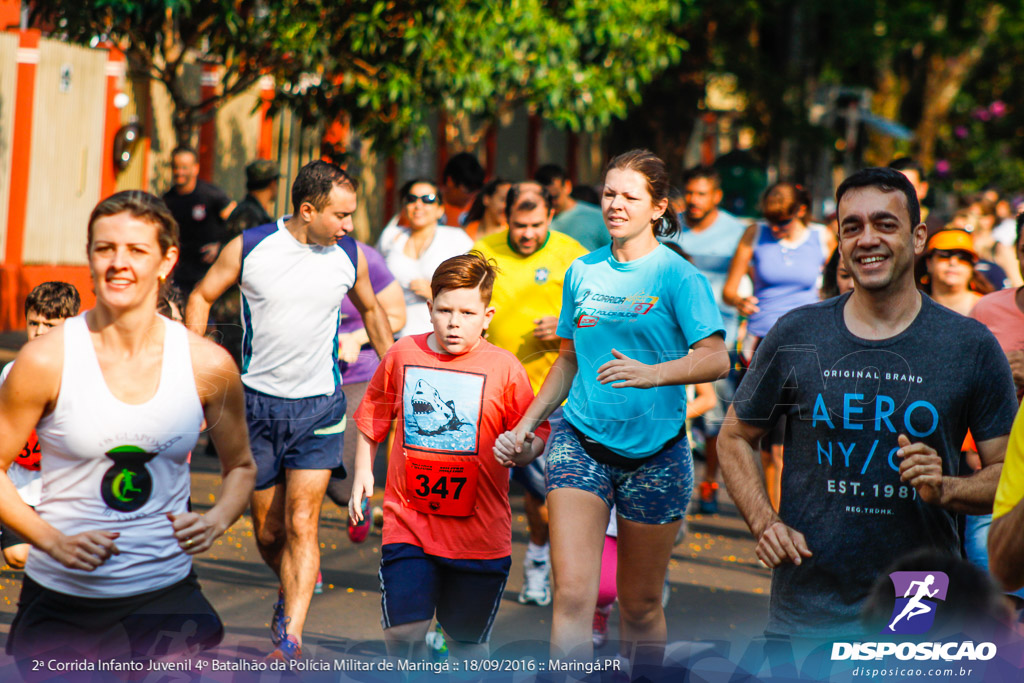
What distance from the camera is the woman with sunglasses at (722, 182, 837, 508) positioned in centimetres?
822

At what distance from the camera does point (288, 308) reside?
17.7 ft

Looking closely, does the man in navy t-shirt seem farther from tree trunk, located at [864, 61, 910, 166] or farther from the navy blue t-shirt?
tree trunk, located at [864, 61, 910, 166]

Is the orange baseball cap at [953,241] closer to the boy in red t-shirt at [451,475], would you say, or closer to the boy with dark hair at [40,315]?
the boy in red t-shirt at [451,475]

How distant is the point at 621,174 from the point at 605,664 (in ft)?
5.71

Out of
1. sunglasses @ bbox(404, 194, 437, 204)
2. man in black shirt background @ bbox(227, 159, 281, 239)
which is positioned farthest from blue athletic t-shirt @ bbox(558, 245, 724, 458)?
man in black shirt background @ bbox(227, 159, 281, 239)

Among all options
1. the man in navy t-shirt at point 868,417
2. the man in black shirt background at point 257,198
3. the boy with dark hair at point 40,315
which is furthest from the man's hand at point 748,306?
the man in navy t-shirt at point 868,417

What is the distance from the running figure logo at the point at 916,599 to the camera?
3.20 m

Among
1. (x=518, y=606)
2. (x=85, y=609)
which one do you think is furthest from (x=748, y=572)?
(x=85, y=609)

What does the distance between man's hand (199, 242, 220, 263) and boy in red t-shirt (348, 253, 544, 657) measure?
202 inches

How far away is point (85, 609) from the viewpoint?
321cm

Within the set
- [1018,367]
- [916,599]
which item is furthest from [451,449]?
[1018,367]

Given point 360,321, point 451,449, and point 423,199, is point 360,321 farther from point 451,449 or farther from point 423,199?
point 451,449

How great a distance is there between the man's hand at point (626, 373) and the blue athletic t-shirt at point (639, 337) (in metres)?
0.28

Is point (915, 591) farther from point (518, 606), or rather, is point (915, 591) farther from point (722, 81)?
point (722, 81)
